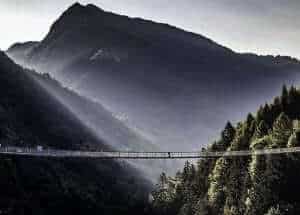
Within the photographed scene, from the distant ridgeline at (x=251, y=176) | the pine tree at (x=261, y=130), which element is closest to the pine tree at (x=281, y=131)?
the distant ridgeline at (x=251, y=176)

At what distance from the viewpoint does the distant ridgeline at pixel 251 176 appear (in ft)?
404

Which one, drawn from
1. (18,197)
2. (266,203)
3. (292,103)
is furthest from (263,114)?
(18,197)

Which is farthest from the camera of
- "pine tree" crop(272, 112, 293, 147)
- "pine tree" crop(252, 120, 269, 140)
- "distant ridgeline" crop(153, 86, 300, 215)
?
"pine tree" crop(252, 120, 269, 140)

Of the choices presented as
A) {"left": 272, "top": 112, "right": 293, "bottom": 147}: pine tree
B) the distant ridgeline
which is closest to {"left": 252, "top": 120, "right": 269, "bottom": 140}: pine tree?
the distant ridgeline

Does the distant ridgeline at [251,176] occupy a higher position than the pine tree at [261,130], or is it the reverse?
the pine tree at [261,130]

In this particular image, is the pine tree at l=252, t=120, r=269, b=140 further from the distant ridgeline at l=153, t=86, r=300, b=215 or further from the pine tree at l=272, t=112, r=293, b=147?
the pine tree at l=272, t=112, r=293, b=147

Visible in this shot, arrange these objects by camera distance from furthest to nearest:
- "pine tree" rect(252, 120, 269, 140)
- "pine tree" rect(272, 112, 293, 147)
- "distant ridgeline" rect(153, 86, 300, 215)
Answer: "pine tree" rect(252, 120, 269, 140), "pine tree" rect(272, 112, 293, 147), "distant ridgeline" rect(153, 86, 300, 215)

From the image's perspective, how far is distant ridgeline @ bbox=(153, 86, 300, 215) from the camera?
4852 inches

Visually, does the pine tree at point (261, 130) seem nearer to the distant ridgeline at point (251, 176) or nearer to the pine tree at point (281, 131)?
the distant ridgeline at point (251, 176)

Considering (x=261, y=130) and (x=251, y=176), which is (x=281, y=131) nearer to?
(x=261, y=130)

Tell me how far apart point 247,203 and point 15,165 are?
8108 cm

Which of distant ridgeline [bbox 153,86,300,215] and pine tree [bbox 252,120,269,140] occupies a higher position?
pine tree [bbox 252,120,269,140]

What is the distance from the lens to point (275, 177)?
125188mm

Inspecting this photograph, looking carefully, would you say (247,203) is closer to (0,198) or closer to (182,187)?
(182,187)
